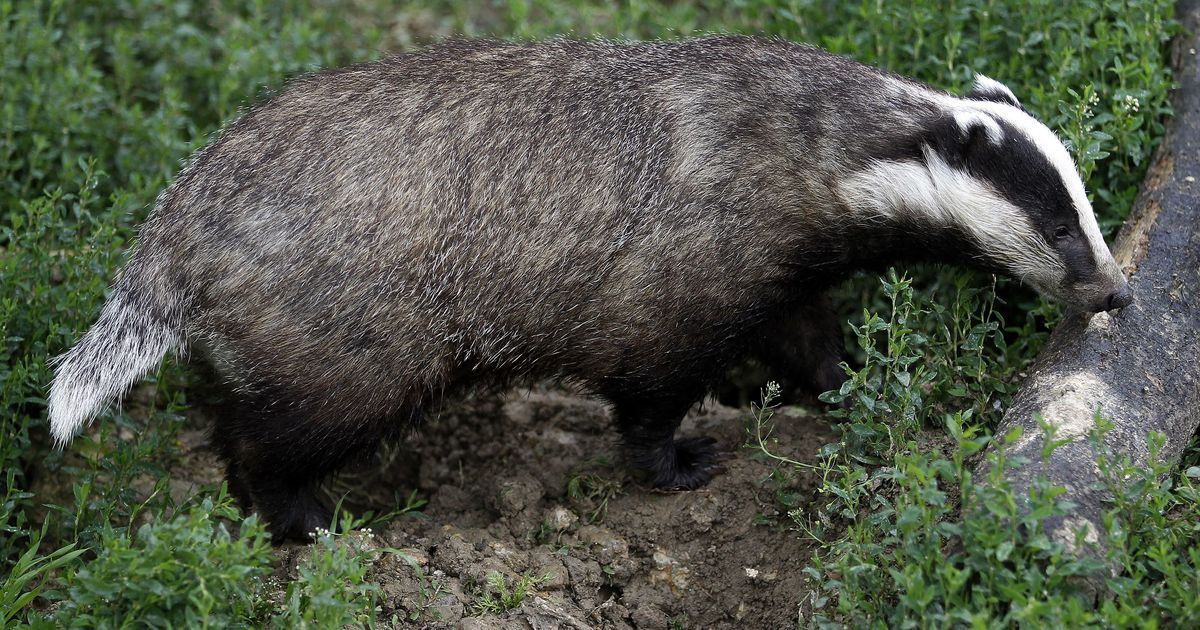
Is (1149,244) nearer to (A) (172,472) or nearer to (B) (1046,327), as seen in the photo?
(B) (1046,327)

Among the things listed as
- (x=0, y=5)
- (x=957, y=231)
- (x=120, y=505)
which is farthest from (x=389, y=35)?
(x=957, y=231)

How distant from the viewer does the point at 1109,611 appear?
3354 millimetres

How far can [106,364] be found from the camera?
188 inches

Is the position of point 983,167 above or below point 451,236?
above

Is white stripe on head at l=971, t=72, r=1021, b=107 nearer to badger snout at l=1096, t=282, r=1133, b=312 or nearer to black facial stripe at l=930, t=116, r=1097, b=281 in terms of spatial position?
black facial stripe at l=930, t=116, r=1097, b=281

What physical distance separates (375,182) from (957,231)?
2.25 metres

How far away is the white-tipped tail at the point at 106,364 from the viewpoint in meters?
4.71

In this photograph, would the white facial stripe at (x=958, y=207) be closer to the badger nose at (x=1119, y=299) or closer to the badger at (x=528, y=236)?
the badger at (x=528, y=236)

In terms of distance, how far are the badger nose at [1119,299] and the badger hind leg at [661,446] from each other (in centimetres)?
164

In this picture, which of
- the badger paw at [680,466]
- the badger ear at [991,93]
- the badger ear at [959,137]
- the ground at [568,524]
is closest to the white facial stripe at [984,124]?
the badger ear at [959,137]

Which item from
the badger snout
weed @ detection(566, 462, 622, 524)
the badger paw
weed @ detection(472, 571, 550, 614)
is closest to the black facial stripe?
the badger snout

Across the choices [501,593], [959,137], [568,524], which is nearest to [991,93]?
[959,137]

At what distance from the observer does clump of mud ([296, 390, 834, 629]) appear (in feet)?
14.9

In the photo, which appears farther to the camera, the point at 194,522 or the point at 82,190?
the point at 82,190
